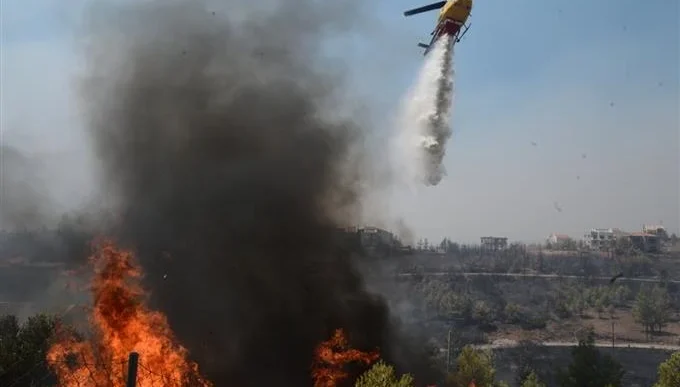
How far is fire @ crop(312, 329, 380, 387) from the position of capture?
1538 inches

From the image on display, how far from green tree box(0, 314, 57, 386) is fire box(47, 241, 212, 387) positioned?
1.23 m

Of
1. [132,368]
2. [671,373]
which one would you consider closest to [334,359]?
[671,373]

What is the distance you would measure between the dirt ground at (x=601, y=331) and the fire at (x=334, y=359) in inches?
2669

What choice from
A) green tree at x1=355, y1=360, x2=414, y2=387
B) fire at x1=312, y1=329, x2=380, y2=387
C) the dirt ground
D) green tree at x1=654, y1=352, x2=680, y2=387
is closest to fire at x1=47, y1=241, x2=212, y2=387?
fire at x1=312, y1=329, x2=380, y2=387

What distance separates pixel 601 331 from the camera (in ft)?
342

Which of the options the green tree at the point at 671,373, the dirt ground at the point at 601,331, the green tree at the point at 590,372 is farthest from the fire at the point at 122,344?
the dirt ground at the point at 601,331

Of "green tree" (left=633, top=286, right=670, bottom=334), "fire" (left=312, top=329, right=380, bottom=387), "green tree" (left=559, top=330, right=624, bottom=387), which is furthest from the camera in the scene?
"green tree" (left=633, top=286, right=670, bottom=334)

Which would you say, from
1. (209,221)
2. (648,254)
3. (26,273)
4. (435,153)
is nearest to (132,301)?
(209,221)

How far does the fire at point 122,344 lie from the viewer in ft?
102

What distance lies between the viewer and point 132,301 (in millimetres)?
34156

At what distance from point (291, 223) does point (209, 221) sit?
6.67 m

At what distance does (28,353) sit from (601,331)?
335ft

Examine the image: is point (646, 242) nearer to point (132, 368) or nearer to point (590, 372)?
point (590, 372)

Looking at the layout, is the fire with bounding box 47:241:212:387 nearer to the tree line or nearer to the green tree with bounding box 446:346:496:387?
the tree line
